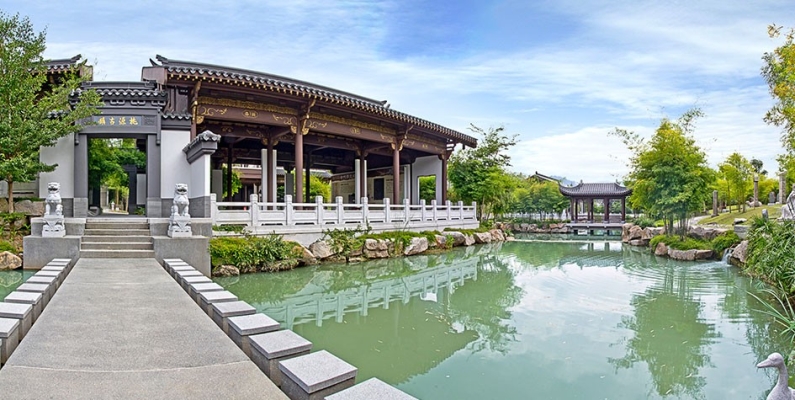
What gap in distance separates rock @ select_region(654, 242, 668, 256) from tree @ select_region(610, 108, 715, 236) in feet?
3.44

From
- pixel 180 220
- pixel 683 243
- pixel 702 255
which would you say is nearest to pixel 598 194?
pixel 683 243

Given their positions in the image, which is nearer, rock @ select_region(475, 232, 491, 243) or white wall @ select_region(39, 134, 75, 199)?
white wall @ select_region(39, 134, 75, 199)

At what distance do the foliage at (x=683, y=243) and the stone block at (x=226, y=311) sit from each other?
12.3 meters

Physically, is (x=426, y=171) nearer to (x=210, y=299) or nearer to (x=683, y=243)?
(x=683, y=243)

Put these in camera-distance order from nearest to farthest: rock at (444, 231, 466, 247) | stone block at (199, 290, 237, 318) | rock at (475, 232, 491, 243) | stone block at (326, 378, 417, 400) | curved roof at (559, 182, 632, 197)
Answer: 1. stone block at (326, 378, 417, 400)
2. stone block at (199, 290, 237, 318)
3. rock at (444, 231, 466, 247)
4. rock at (475, 232, 491, 243)
5. curved roof at (559, 182, 632, 197)

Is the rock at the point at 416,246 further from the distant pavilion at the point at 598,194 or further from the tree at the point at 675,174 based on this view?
the distant pavilion at the point at 598,194

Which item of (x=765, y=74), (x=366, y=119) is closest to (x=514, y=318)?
(x=366, y=119)

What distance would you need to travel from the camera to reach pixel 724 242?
11.5m

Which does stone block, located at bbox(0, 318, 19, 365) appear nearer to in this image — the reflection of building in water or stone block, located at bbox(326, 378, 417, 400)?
stone block, located at bbox(326, 378, 417, 400)

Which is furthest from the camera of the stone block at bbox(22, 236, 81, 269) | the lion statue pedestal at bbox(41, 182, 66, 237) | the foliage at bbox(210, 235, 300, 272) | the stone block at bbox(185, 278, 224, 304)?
the foliage at bbox(210, 235, 300, 272)

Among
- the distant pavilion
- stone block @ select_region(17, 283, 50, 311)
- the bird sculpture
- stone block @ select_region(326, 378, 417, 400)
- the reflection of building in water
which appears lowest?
the reflection of building in water

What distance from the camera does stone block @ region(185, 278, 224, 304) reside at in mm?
3854

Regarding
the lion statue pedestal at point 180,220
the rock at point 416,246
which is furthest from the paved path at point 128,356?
the rock at point 416,246

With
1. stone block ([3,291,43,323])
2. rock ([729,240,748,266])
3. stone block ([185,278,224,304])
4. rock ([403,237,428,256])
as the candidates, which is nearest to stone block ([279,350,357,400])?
stone block ([185,278,224,304])
